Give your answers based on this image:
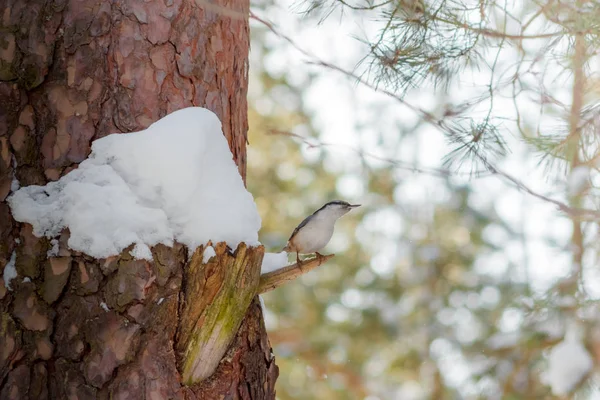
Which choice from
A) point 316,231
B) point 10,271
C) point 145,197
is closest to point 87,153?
point 145,197

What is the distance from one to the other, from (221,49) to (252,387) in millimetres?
756

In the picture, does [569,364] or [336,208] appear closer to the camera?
[336,208]

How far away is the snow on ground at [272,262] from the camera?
4.95 feet

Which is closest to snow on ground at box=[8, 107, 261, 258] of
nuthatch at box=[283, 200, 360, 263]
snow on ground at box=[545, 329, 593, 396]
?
nuthatch at box=[283, 200, 360, 263]

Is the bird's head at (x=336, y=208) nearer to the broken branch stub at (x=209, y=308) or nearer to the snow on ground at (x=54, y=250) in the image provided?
the broken branch stub at (x=209, y=308)

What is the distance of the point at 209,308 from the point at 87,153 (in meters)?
0.39

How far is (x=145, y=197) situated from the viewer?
1.31 meters

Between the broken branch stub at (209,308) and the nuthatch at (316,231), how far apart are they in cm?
61

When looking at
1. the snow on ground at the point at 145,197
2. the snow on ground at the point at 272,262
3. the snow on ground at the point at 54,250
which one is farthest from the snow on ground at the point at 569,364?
the snow on ground at the point at 54,250

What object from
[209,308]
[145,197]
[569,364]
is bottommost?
[569,364]

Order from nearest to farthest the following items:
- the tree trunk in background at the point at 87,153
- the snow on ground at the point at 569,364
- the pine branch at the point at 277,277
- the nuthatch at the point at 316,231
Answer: the tree trunk in background at the point at 87,153 < the pine branch at the point at 277,277 < the nuthatch at the point at 316,231 < the snow on ground at the point at 569,364

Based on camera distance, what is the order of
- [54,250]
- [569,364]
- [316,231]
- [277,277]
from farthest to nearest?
[569,364]
[316,231]
[277,277]
[54,250]

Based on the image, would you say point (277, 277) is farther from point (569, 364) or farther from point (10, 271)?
point (569, 364)

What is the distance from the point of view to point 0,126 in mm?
1328
